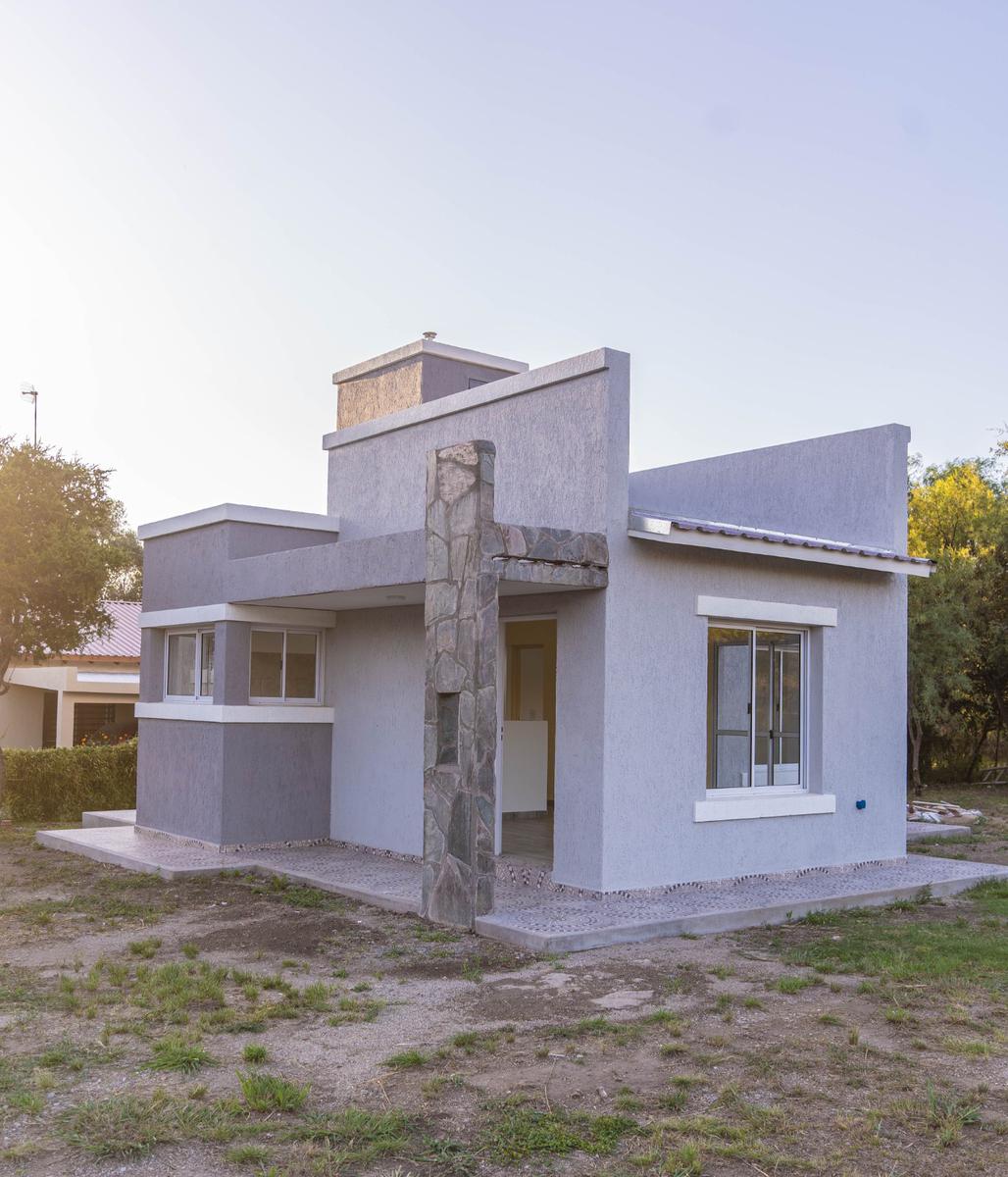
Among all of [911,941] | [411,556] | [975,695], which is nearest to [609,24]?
[411,556]

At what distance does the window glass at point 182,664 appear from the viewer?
45.6 ft

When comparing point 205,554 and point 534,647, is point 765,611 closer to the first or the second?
point 534,647

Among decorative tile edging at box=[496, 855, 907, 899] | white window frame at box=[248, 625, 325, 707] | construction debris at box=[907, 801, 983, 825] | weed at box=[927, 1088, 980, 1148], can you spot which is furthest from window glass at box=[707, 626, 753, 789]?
construction debris at box=[907, 801, 983, 825]

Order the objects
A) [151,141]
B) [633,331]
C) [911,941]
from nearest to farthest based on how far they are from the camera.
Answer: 1. [911,941]
2. [633,331]
3. [151,141]

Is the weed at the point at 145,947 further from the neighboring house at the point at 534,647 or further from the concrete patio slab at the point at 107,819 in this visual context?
the concrete patio slab at the point at 107,819

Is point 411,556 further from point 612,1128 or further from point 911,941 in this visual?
point 612,1128

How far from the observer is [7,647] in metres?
17.1

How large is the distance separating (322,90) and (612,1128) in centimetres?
1210

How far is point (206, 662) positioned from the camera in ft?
44.6

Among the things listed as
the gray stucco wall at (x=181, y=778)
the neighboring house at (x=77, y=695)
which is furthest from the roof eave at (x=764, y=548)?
the neighboring house at (x=77, y=695)

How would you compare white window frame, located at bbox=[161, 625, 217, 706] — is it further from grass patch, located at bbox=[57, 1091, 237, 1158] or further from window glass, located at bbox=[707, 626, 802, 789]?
grass patch, located at bbox=[57, 1091, 237, 1158]

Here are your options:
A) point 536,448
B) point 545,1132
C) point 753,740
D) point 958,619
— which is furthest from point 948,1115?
point 958,619

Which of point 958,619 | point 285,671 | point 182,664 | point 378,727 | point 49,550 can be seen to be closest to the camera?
point 378,727

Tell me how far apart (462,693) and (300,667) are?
5002 mm
